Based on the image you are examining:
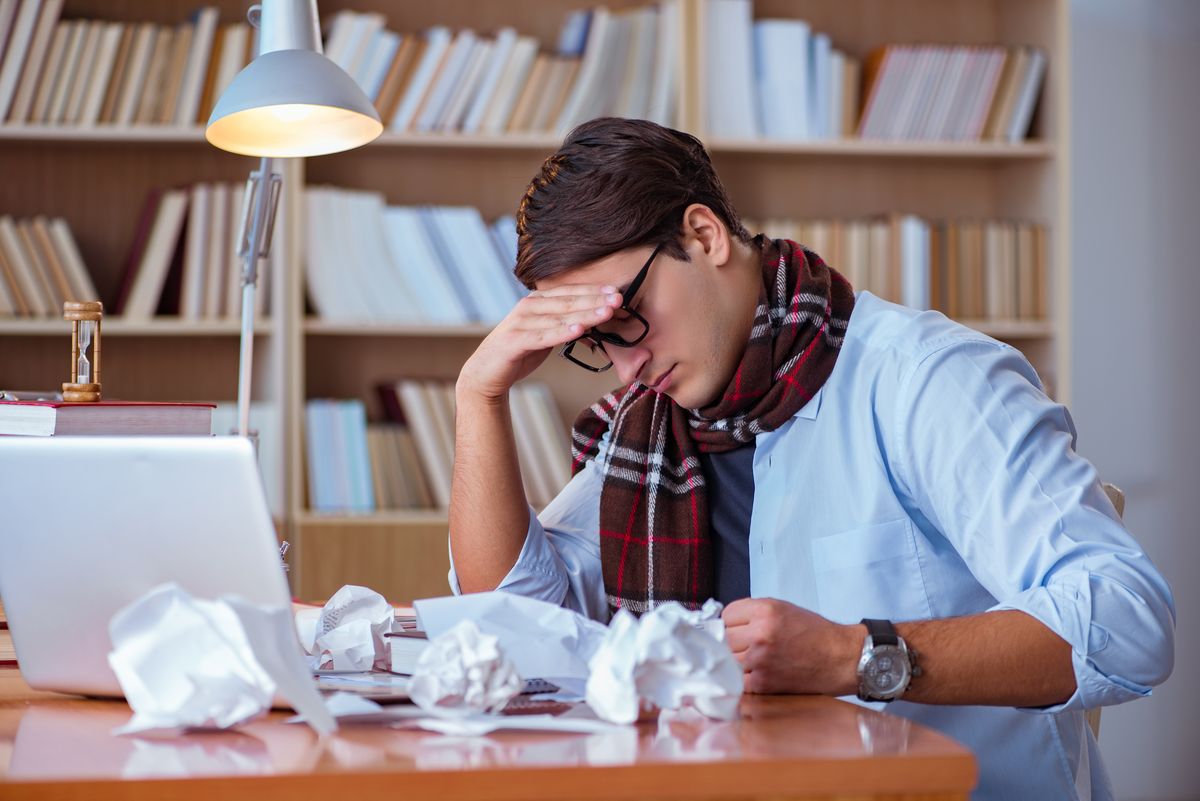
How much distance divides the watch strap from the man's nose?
0.49 m

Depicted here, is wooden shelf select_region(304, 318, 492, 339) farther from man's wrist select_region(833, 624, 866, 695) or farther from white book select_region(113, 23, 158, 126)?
man's wrist select_region(833, 624, 866, 695)

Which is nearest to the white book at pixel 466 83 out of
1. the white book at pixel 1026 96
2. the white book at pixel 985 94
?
the white book at pixel 985 94

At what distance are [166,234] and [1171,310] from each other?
8.02ft

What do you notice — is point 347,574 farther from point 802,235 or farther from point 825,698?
point 825,698

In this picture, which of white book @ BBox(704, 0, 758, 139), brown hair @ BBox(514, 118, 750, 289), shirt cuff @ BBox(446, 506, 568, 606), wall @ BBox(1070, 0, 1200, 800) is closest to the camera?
brown hair @ BBox(514, 118, 750, 289)

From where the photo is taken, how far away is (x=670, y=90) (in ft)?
9.23

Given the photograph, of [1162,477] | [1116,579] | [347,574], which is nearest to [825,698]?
[1116,579]

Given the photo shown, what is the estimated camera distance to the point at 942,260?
2.90 metres

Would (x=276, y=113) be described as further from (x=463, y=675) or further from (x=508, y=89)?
(x=508, y=89)

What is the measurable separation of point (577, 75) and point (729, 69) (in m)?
0.35

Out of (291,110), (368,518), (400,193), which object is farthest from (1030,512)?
(400,193)

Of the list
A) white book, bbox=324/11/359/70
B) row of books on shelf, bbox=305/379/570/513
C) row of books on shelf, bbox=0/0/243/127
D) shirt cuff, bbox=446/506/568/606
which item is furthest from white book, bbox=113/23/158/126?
shirt cuff, bbox=446/506/568/606

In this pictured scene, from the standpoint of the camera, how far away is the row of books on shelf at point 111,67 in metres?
2.64

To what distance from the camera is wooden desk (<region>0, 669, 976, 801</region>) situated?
647mm
